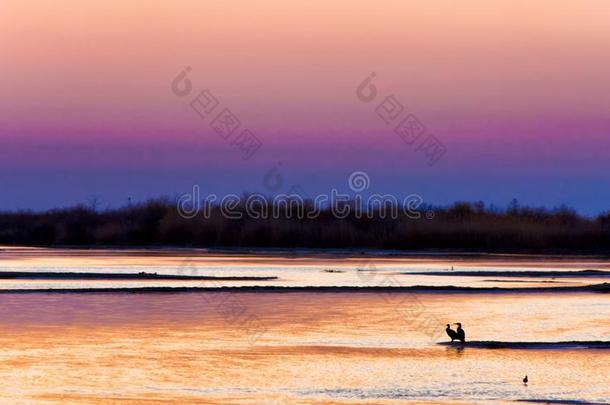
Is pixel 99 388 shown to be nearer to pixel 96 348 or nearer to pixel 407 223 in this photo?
pixel 96 348

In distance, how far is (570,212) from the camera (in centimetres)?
5588

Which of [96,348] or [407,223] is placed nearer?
[96,348]

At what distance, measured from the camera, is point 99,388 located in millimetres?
14023

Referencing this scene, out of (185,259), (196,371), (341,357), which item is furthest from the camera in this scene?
(185,259)

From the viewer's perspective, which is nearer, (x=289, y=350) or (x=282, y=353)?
(x=282, y=353)

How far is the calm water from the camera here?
45.9 feet

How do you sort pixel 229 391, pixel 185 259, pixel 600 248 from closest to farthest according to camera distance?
pixel 229 391, pixel 185 259, pixel 600 248

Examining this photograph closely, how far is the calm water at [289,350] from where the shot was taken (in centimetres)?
1400

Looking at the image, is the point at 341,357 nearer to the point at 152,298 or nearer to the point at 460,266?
the point at 152,298

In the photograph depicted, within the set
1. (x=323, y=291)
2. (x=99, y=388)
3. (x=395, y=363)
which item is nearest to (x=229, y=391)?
(x=99, y=388)

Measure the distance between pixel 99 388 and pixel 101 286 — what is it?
1481 cm

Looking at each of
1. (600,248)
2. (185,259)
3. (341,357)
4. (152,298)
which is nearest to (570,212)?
(600,248)

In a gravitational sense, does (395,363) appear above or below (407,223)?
below

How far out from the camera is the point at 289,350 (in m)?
17.6
